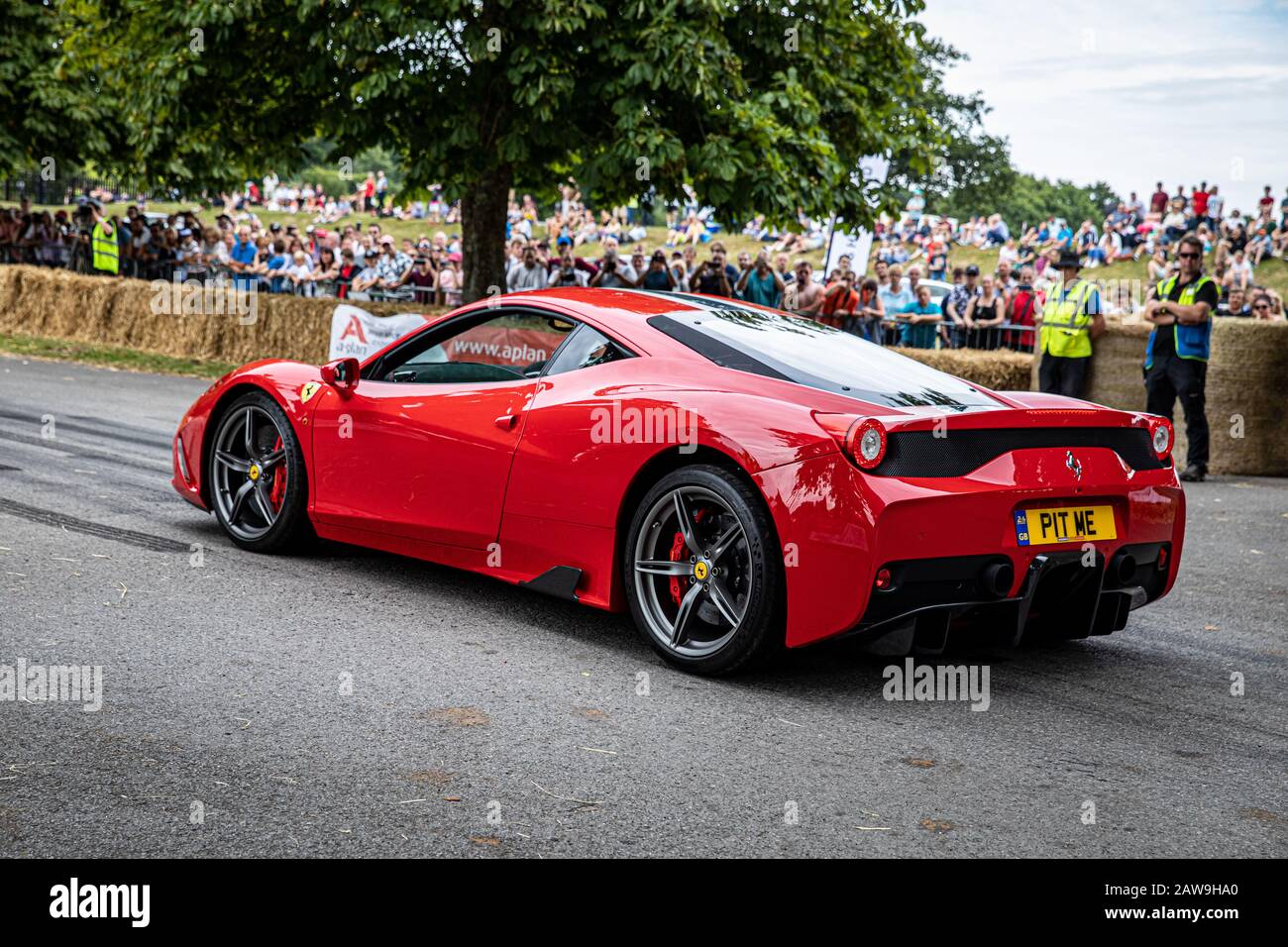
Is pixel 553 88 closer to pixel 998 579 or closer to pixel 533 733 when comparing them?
pixel 998 579

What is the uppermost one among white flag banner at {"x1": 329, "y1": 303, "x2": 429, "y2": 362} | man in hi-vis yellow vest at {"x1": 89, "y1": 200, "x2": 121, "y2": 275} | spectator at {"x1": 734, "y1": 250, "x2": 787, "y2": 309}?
man in hi-vis yellow vest at {"x1": 89, "y1": 200, "x2": 121, "y2": 275}

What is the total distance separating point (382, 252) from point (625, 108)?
9.52 metres

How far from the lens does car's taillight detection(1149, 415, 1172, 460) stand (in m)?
5.09

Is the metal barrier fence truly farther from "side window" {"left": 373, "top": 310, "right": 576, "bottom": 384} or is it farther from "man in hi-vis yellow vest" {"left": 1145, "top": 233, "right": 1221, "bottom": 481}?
"side window" {"left": 373, "top": 310, "right": 576, "bottom": 384}

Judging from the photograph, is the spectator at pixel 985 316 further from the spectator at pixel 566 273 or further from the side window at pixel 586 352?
the side window at pixel 586 352

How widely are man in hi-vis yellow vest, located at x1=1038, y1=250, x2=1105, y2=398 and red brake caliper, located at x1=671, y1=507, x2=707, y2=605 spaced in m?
8.95

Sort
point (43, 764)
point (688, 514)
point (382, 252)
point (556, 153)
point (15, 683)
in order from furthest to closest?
1. point (382, 252)
2. point (556, 153)
3. point (688, 514)
4. point (15, 683)
5. point (43, 764)

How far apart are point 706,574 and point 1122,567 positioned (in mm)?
1455

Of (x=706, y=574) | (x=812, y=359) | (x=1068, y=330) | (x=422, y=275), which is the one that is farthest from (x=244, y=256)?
(x=706, y=574)

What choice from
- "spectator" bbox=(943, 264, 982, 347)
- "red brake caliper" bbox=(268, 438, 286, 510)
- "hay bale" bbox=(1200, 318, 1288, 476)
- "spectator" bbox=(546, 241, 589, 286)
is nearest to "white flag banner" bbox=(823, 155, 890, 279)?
"spectator" bbox=(943, 264, 982, 347)

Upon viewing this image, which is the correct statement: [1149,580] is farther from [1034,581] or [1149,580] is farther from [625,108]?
[625,108]

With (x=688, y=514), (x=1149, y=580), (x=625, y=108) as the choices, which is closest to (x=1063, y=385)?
(x=625, y=108)

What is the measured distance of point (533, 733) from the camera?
160 inches
